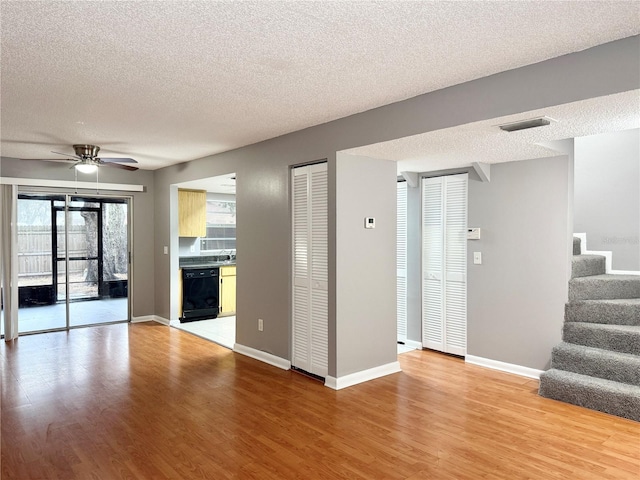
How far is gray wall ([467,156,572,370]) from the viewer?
4.18 metres

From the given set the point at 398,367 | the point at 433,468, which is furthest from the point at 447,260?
the point at 433,468

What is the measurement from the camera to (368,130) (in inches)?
147

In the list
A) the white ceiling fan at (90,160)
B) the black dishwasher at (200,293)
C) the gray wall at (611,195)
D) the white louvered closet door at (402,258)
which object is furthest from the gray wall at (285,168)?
the gray wall at (611,195)

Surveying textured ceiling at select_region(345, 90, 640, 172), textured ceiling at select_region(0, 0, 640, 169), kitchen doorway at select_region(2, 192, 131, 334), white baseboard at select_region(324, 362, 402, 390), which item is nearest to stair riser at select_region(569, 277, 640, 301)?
textured ceiling at select_region(345, 90, 640, 172)

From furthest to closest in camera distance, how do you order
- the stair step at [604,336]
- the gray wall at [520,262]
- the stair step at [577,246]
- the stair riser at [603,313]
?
the stair step at [577,246], the gray wall at [520,262], the stair riser at [603,313], the stair step at [604,336]

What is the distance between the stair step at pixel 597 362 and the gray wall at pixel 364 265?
4.95ft

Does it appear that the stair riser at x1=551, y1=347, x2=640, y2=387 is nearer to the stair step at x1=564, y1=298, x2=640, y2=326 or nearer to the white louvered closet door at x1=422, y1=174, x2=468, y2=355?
the stair step at x1=564, y1=298, x2=640, y2=326

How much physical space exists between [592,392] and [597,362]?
0.99 feet

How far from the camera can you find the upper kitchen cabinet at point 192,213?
736cm

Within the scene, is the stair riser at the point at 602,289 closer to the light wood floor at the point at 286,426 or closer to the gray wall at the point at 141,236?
the light wood floor at the point at 286,426

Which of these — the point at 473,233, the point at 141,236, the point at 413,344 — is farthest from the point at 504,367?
the point at 141,236

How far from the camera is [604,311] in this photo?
13.5ft

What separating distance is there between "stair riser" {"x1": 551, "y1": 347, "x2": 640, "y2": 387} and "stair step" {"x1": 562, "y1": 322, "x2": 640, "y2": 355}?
0.42ft

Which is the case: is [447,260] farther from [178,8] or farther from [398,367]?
[178,8]
